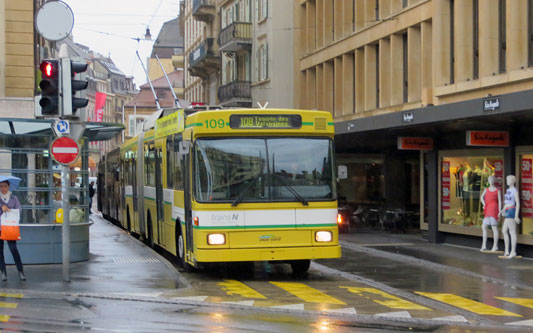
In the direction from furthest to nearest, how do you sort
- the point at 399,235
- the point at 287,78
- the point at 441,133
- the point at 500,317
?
the point at 287,78
the point at 399,235
the point at 441,133
the point at 500,317

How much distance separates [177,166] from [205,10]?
42060mm

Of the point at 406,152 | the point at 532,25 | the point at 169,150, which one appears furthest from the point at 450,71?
the point at 169,150

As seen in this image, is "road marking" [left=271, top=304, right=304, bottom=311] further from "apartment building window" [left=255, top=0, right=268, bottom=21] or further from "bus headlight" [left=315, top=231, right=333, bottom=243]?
"apartment building window" [left=255, top=0, right=268, bottom=21]

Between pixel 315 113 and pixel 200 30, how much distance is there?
51140mm

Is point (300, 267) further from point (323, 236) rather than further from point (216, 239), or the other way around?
point (216, 239)

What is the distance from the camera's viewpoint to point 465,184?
24.0 m

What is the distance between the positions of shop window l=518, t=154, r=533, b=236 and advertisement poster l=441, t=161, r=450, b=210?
3706 mm

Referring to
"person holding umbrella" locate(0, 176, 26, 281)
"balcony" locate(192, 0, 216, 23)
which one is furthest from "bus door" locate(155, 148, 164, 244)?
"balcony" locate(192, 0, 216, 23)

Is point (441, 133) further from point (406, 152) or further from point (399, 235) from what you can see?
point (406, 152)

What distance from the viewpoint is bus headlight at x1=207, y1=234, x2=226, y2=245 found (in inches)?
594

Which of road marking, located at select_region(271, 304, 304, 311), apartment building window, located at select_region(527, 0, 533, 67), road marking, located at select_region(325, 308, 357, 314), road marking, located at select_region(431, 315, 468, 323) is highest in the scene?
apartment building window, located at select_region(527, 0, 533, 67)

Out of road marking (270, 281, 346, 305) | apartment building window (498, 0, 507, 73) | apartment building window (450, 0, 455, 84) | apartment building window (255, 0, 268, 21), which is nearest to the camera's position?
road marking (270, 281, 346, 305)

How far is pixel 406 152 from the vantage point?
33219 millimetres

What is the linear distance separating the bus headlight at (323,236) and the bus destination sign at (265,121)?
5.91 feet
